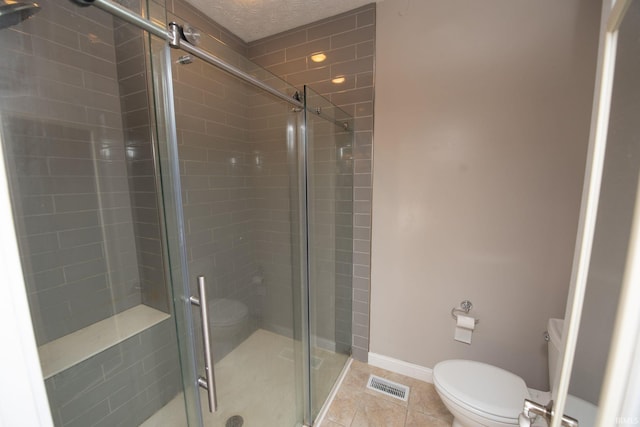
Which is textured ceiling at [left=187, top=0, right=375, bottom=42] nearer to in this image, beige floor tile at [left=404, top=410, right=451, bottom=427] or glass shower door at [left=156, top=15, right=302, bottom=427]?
glass shower door at [left=156, top=15, right=302, bottom=427]

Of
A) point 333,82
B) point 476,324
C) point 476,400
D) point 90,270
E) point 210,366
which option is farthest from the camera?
point 333,82

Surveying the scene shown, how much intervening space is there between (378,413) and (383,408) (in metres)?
0.05

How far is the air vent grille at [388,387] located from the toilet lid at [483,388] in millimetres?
479

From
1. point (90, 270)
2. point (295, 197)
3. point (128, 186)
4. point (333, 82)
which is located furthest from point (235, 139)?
point (90, 270)

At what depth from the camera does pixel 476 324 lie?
5.34 feet

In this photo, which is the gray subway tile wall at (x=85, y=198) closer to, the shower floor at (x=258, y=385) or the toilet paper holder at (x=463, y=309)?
the shower floor at (x=258, y=385)

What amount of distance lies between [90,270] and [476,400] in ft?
6.97

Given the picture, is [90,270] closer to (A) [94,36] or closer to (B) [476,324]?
(A) [94,36]

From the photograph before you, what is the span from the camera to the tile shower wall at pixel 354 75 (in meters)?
1.76

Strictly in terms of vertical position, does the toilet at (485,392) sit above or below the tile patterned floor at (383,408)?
above

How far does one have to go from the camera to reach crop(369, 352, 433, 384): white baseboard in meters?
1.82

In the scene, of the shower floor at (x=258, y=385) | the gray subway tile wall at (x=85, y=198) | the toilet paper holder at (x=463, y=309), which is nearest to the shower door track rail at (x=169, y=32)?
the gray subway tile wall at (x=85, y=198)

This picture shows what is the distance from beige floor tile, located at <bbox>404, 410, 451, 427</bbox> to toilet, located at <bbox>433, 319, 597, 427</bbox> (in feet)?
0.37

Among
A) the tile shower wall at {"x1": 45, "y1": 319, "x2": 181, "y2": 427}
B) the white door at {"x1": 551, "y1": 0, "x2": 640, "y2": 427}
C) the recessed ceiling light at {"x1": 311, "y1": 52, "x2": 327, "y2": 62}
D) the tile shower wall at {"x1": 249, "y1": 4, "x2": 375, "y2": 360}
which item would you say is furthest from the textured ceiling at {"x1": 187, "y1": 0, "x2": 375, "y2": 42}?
the tile shower wall at {"x1": 45, "y1": 319, "x2": 181, "y2": 427}
